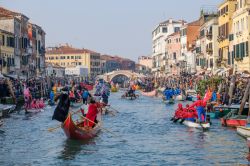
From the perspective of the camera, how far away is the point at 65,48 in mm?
167750

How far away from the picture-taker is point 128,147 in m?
24.7

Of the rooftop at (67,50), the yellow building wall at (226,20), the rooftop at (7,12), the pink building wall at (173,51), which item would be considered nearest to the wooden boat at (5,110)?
the yellow building wall at (226,20)

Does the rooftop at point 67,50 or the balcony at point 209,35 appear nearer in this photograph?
the balcony at point 209,35

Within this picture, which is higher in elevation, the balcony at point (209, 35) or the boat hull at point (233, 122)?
the balcony at point (209, 35)

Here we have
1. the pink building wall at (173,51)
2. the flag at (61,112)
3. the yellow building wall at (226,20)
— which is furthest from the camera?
the pink building wall at (173,51)

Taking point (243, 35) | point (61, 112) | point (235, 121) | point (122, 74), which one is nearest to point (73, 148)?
point (61, 112)

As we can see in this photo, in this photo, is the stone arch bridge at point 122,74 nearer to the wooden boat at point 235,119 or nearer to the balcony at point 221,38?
the balcony at point 221,38

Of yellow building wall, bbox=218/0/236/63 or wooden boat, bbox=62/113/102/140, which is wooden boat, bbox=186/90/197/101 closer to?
yellow building wall, bbox=218/0/236/63

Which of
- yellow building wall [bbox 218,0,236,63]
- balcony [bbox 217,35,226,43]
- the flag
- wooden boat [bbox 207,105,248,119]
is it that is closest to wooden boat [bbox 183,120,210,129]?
wooden boat [bbox 207,105,248,119]

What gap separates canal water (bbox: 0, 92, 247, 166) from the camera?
2147 centimetres

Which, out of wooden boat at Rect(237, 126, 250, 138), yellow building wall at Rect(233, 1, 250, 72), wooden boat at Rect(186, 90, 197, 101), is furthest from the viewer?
wooden boat at Rect(186, 90, 197, 101)

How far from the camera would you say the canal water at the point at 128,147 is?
21469 millimetres

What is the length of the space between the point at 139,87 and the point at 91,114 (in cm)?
7979

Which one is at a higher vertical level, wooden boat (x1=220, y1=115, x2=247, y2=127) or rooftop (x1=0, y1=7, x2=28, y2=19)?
rooftop (x1=0, y1=7, x2=28, y2=19)
